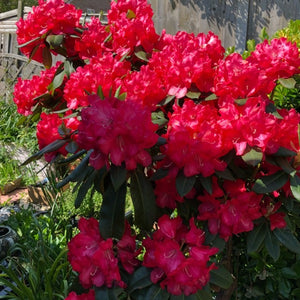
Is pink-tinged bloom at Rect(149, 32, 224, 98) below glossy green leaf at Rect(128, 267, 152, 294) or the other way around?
the other way around

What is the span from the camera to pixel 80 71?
138 cm

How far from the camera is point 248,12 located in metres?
3.72

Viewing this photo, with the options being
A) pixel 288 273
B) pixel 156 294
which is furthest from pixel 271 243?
pixel 288 273

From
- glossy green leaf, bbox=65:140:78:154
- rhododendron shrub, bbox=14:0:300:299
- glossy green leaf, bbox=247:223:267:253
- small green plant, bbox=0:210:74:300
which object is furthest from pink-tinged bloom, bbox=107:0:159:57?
small green plant, bbox=0:210:74:300

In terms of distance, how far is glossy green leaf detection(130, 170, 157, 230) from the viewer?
4.20 feet

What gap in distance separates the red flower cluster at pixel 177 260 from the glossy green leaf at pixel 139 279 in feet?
0.08

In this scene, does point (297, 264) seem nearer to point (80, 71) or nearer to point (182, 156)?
point (182, 156)

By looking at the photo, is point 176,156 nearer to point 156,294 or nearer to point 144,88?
point 144,88

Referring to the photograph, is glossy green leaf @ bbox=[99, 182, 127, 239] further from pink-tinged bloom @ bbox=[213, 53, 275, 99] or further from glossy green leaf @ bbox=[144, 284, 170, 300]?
pink-tinged bloom @ bbox=[213, 53, 275, 99]

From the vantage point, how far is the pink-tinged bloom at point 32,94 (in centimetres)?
173

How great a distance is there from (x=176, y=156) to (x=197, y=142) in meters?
0.07

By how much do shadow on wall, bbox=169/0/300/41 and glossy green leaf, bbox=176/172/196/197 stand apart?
A: 281 cm

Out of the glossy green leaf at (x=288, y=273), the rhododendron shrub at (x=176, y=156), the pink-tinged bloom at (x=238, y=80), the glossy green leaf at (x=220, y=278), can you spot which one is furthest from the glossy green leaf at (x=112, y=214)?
the glossy green leaf at (x=288, y=273)

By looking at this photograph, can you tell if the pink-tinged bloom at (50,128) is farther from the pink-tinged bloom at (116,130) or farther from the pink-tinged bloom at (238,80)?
the pink-tinged bloom at (238,80)
